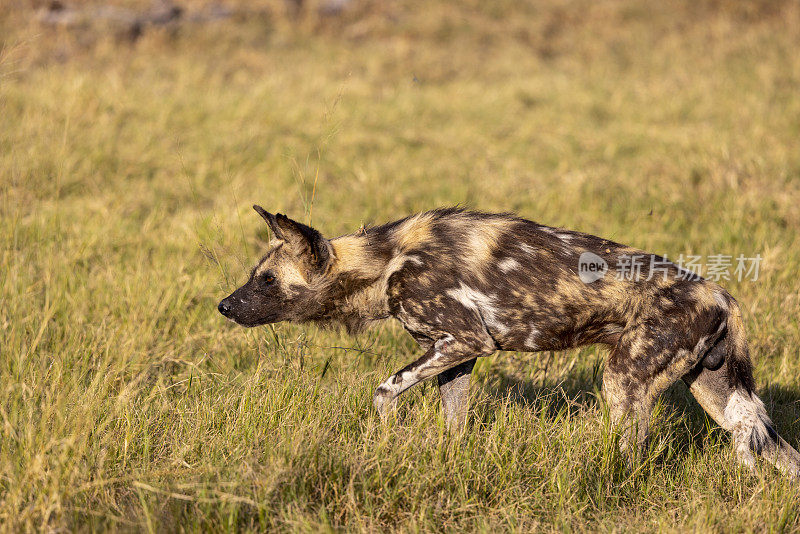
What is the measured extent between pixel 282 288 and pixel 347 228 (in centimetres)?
275

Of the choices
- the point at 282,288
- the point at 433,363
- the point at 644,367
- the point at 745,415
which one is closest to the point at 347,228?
the point at 282,288

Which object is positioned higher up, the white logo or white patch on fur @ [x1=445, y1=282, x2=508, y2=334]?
the white logo

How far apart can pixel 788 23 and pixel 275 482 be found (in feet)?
48.1

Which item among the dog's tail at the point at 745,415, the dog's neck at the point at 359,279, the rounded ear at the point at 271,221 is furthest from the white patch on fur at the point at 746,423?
the rounded ear at the point at 271,221

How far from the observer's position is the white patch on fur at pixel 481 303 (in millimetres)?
3619

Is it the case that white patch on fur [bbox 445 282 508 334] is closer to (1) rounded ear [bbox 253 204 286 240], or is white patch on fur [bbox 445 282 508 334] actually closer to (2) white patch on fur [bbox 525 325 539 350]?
(2) white patch on fur [bbox 525 325 539 350]

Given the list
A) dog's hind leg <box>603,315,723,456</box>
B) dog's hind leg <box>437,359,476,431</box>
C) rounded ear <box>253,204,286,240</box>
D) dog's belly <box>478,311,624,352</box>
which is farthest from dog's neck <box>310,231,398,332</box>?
dog's hind leg <box>603,315,723,456</box>

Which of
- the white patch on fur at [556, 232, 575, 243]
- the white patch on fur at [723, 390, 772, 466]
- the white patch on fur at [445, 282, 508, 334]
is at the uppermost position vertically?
the white patch on fur at [556, 232, 575, 243]

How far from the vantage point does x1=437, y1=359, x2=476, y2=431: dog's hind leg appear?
151 inches

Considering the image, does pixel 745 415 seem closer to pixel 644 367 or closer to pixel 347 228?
pixel 644 367

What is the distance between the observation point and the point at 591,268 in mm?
3637

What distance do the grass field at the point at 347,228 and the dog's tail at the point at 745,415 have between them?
126 mm

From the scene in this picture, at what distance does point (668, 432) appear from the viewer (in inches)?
152

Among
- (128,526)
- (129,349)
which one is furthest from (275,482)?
(129,349)
